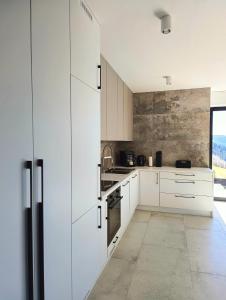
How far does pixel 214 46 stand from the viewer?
98.3 inches

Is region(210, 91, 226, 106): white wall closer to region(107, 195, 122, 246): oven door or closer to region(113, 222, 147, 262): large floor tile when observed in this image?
region(113, 222, 147, 262): large floor tile

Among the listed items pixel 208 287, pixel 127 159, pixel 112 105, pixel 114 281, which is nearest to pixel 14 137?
pixel 114 281

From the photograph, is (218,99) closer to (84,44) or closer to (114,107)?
(114,107)

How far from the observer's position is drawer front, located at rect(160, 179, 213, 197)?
4.03m

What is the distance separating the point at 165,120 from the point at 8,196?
166 inches

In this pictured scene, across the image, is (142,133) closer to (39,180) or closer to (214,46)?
(214,46)

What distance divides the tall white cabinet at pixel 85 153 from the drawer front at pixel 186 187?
2371 mm

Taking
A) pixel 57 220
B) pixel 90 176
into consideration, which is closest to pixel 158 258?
pixel 90 176

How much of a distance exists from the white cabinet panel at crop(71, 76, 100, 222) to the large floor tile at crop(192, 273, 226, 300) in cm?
129

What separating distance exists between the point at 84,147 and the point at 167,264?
1750 mm

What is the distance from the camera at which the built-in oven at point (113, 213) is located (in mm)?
2385

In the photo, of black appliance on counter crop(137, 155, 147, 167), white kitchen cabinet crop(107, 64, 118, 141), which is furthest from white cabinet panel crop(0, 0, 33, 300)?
black appliance on counter crop(137, 155, 147, 167)

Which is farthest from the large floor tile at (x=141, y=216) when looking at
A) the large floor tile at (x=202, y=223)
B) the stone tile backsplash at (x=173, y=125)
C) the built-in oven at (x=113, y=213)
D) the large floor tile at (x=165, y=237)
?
the stone tile backsplash at (x=173, y=125)

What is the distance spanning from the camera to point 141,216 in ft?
13.3
